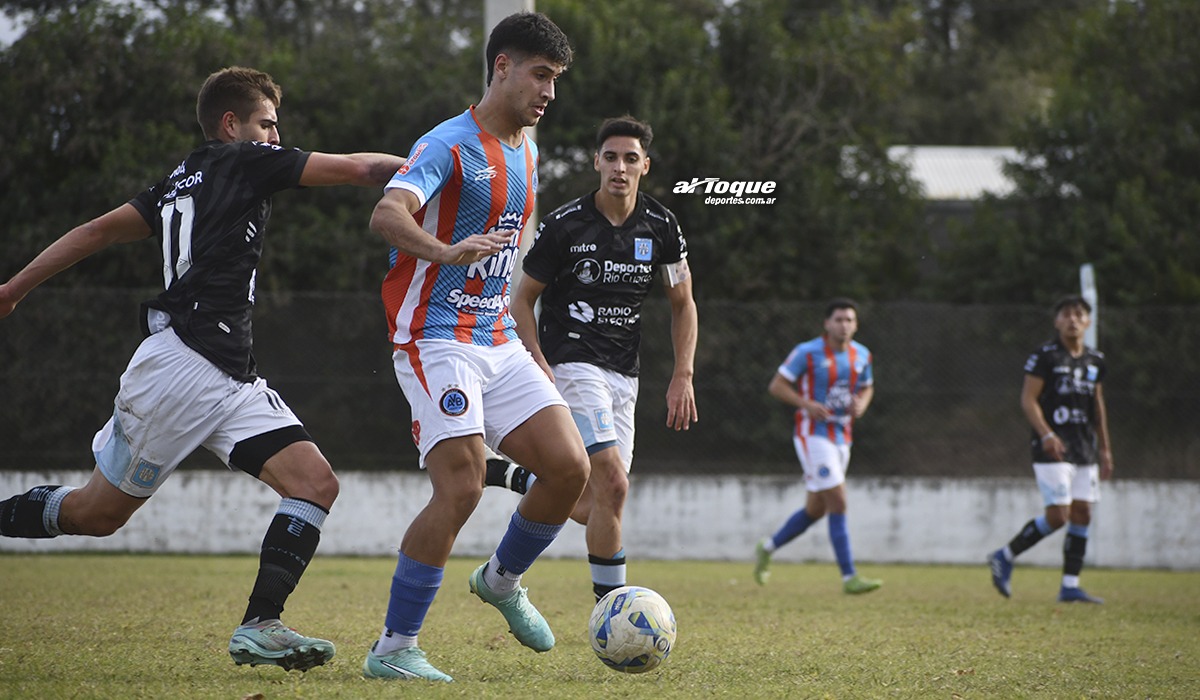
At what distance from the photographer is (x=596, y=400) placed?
22.0 ft

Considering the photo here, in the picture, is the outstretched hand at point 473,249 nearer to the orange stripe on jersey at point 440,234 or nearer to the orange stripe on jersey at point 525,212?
the orange stripe on jersey at point 440,234

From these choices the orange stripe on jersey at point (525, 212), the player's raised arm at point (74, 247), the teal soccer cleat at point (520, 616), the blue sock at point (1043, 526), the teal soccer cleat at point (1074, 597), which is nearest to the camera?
the player's raised arm at point (74, 247)

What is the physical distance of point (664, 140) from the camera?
18.2 m

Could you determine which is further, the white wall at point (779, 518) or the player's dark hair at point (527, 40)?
the white wall at point (779, 518)

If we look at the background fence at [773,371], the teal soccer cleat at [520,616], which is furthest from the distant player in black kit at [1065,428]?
the teal soccer cleat at [520,616]

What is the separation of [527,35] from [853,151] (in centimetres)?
1544

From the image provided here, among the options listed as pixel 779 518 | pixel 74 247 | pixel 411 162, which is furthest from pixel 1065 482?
pixel 74 247

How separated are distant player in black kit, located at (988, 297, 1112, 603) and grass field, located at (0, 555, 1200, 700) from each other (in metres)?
0.53

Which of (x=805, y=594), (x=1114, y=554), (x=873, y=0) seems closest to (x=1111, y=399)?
(x=1114, y=554)

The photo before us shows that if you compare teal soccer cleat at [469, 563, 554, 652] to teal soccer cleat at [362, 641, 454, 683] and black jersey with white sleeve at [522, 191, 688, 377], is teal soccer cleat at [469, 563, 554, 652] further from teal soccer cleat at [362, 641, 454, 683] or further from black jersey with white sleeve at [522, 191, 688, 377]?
black jersey with white sleeve at [522, 191, 688, 377]

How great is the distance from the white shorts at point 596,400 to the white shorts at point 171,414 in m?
1.83

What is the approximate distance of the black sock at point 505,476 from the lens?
267 inches

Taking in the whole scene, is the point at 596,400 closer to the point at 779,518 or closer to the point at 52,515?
the point at 52,515

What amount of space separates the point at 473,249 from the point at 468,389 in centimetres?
64
